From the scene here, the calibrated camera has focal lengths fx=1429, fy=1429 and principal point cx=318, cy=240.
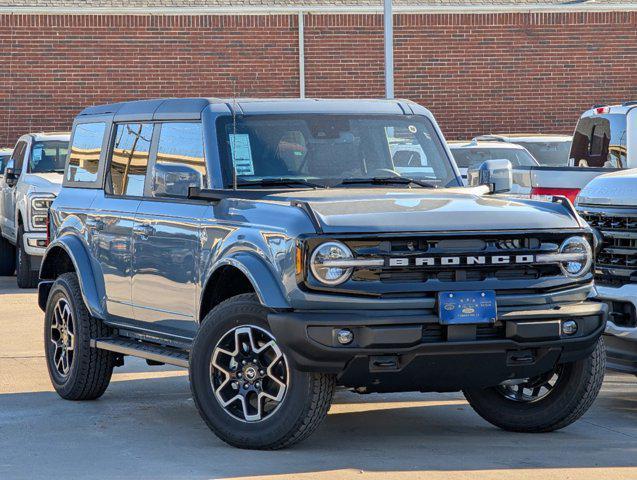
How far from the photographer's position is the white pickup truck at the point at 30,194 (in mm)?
18031

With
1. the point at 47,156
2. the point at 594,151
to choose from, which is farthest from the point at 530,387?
the point at 47,156

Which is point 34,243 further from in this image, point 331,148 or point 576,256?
point 576,256

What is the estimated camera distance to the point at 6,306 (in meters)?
16.0

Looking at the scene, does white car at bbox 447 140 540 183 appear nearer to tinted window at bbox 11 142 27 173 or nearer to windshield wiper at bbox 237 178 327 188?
tinted window at bbox 11 142 27 173

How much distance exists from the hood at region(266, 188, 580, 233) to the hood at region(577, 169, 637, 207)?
3.71 feet

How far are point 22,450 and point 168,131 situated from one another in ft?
7.29

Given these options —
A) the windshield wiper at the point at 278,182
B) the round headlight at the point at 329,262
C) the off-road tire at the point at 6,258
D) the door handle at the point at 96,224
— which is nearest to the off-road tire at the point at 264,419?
the round headlight at the point at 329,262

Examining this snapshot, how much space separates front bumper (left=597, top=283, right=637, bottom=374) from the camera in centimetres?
824

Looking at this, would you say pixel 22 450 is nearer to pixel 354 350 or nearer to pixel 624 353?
pixel 354 350

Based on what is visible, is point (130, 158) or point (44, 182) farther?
point (44, 182)

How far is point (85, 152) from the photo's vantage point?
32.4 ft

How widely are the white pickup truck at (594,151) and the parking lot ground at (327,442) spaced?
187 cm

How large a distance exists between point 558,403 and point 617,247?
1.30m

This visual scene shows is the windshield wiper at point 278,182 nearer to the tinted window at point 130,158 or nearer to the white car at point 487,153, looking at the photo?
the tinted window at point 130,158
